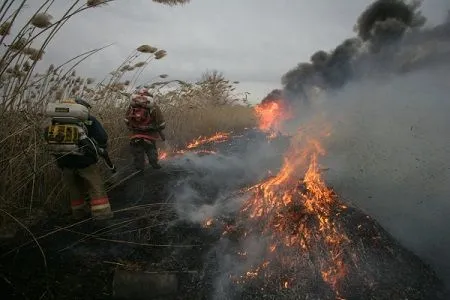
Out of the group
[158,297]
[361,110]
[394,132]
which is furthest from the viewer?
[361,110]

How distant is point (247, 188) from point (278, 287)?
97.4 inches

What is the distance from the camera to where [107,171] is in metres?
7.15

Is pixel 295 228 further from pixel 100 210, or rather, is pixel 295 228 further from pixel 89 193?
pixel 89 193

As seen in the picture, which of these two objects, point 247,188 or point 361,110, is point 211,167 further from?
point 361,110

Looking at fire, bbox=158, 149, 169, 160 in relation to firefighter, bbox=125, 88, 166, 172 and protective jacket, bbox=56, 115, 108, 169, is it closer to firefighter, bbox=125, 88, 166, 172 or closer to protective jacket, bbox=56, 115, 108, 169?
firefighter, bbox=125, 88, 166, 172

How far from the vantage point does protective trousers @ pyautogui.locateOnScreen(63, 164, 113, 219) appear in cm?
562

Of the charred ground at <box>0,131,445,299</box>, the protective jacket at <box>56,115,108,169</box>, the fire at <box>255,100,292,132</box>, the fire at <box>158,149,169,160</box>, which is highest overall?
the fire at <box>255,100,292,132</box>

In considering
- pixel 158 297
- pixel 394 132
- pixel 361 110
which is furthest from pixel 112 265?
pixel 361 110

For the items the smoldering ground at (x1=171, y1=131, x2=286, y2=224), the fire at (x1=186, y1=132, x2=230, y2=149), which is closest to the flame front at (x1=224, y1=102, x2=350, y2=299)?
the smoldering ground at (x1=171, y1=131, x2=286, y2=224)

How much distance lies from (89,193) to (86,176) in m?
0.25

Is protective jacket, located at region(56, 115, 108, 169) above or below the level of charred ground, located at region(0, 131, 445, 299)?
above

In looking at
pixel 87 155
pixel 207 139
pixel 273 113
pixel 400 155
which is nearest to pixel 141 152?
pixel 87 155

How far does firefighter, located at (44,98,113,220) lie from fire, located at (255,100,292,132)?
8.54 metres

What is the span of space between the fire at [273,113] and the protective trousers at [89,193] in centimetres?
861
